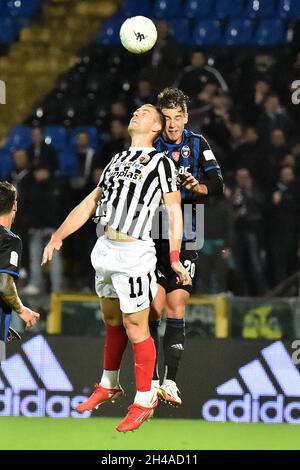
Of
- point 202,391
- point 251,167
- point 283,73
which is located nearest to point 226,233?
point 251,167

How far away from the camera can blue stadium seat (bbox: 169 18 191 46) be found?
508 inches

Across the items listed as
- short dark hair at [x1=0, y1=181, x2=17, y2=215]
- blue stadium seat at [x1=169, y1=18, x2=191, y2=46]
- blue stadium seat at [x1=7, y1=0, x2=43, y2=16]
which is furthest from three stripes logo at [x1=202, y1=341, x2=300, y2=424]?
blue stadium seat at [x1=7, y1=0, x2=43, y2=16]

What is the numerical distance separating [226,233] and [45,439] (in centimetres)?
344

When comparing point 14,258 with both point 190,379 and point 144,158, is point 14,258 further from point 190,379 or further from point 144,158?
point 190,379

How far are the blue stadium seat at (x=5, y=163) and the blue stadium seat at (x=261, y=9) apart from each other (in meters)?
3.46

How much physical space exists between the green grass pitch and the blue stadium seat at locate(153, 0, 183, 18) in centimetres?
612

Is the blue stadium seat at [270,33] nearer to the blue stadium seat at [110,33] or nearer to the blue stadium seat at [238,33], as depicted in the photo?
the blue stadium seat at [238,33]

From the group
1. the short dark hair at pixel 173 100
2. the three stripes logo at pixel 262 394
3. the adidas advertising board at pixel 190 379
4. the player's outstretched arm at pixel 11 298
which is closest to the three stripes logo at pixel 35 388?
the adidas advertising board at pixel 190 379

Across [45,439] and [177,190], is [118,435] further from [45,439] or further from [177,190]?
[177,190]

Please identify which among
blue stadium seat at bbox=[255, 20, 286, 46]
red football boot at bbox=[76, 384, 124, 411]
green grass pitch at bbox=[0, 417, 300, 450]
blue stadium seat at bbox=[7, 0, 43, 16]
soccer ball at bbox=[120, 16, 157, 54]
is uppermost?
blue stadium seat at bbox=[7, 0, 43, 16]

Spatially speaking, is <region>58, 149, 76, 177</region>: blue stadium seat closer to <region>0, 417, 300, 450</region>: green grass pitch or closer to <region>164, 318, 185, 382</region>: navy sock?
<region>0, 417, 300, 450</region>: green grass pitch

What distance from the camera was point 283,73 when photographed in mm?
12273

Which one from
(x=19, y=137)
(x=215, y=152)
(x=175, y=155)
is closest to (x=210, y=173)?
(x=175, y=155)

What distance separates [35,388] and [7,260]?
284 centimetres
